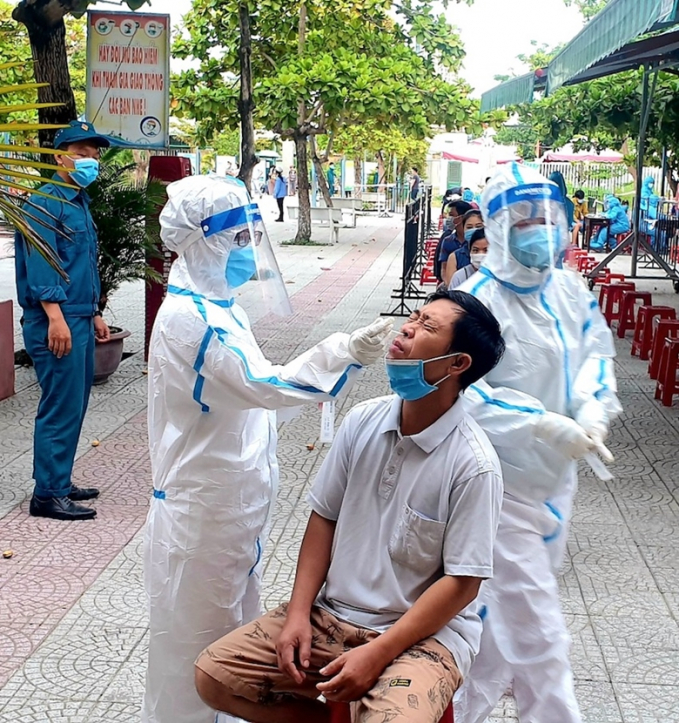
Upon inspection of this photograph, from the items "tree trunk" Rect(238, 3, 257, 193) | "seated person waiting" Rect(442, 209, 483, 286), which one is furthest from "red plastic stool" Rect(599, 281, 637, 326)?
"tree trunk" Rect(238, 3, 257, 193)

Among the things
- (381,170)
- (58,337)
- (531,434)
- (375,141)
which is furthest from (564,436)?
(381,170)

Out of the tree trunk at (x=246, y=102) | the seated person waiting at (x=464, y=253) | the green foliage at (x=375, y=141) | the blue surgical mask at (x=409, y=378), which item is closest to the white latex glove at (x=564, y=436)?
the blue surgical mask at (x=409, y=378)

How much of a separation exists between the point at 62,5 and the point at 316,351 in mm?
6298

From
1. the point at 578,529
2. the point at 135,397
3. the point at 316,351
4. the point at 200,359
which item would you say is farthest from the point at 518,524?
the point at 135,397

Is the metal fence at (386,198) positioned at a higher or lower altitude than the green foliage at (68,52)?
lower

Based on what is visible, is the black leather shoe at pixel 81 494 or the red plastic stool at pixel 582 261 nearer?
the black leather shoe at pixel 81 494

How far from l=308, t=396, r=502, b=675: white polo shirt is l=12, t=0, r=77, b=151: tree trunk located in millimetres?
6184

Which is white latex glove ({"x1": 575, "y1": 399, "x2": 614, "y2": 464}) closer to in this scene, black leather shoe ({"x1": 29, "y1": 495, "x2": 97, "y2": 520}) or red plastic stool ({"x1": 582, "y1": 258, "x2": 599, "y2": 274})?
black leather shoe ({"x1": 29, "y1": 495, "x2": 97, "y2": 520})

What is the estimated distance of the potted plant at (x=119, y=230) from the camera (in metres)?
8.38

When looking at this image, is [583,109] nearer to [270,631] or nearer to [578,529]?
[578,529]

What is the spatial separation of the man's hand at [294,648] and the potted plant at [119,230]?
19.6 ft

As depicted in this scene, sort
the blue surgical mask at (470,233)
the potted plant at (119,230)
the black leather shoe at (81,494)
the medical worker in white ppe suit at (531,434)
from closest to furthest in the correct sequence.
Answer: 1. the medical worker in white ppe suit at (531,434)
2. the black leather shoe at (81,494)
3. the blue surgical mask at (470,233)
4. the potted plant at (119,230)

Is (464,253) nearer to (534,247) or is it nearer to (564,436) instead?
(534,247)

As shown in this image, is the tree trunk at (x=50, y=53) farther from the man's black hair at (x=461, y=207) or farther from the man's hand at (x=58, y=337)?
the man's hand at (x=58, y=337)
